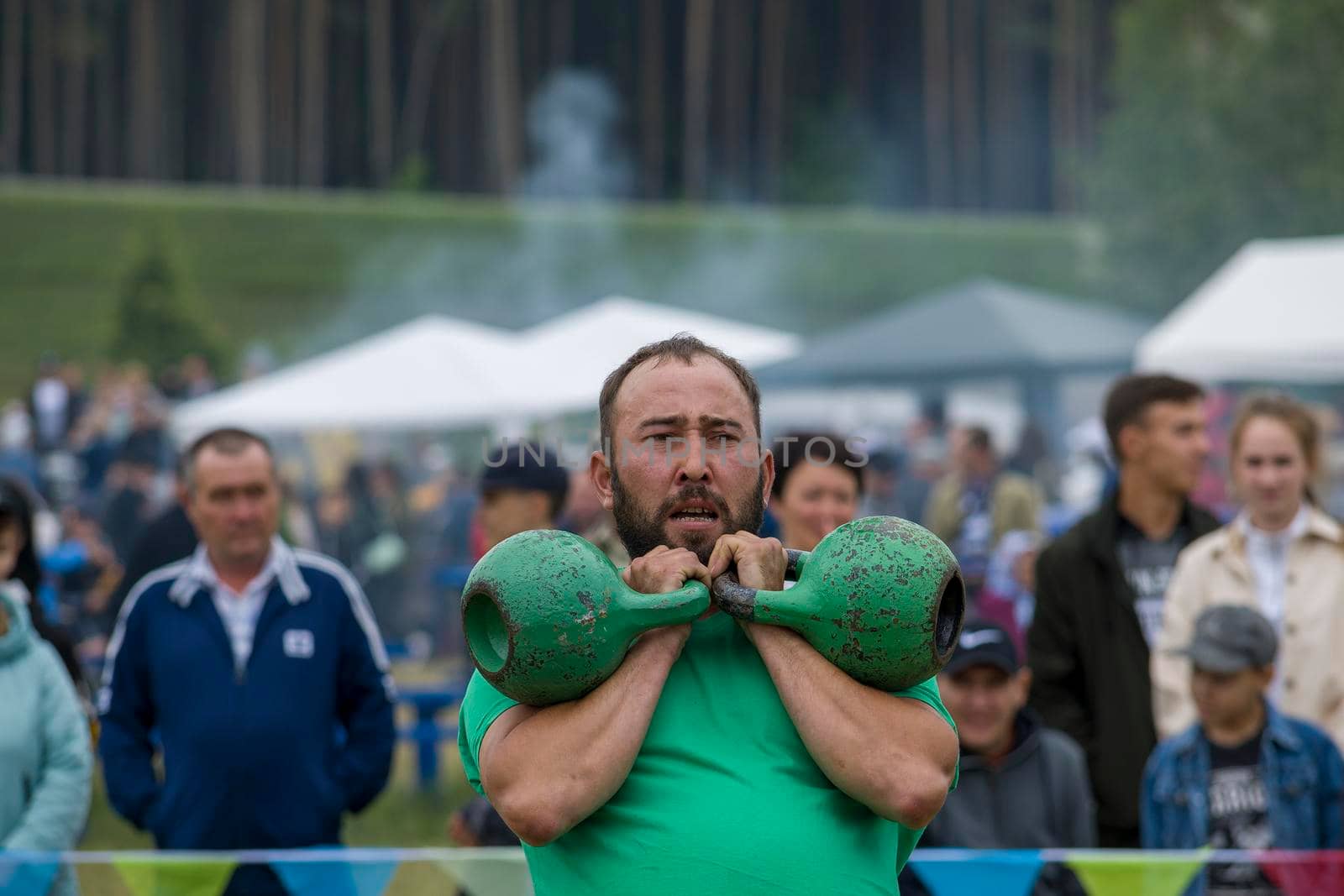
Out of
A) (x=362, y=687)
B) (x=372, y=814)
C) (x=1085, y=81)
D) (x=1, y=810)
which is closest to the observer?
(x=1, y=810)

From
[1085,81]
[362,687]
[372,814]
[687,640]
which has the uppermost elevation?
[1085,81]

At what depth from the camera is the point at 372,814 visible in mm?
8945

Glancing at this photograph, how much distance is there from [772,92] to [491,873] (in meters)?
41.3

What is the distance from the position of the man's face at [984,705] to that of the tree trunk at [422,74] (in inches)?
1527

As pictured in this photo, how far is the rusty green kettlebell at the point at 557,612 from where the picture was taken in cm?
204

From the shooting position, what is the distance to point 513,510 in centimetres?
523

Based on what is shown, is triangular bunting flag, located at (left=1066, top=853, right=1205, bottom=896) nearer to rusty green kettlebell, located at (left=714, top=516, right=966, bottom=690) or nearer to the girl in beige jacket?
the girl in beige jacket

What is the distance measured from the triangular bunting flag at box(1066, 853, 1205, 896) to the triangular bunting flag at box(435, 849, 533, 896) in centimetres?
131

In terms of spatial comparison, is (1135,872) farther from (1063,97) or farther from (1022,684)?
(1063,97)

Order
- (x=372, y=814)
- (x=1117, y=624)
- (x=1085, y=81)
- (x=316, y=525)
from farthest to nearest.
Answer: (x=1085, y=81), (x=316, y=525), (x=372, y=814), (x=1117, y=624)

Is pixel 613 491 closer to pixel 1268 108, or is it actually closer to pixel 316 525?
pixel 316 525

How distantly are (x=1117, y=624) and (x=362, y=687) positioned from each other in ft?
7.23

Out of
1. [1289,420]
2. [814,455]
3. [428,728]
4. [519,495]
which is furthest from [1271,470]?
[428,728]

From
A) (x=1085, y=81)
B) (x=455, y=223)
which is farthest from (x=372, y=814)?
(x=1085, y=81)
